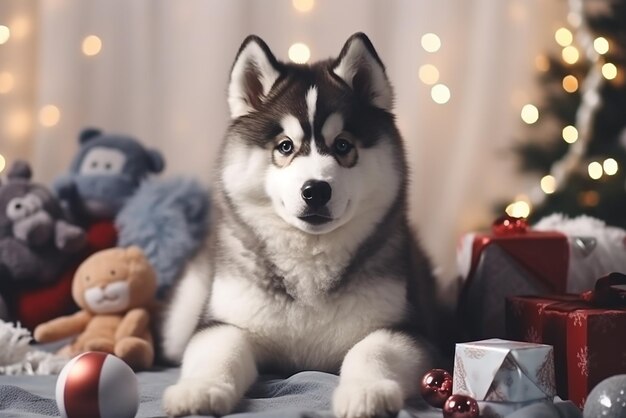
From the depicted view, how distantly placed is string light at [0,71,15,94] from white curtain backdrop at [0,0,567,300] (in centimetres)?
2

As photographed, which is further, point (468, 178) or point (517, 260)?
point (468, 178)

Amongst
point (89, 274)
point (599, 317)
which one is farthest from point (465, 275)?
point (89, 274)

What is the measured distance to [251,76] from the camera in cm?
190

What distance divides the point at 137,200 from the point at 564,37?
6.23ft

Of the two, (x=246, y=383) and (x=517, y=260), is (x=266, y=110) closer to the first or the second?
(x=246, y=383)

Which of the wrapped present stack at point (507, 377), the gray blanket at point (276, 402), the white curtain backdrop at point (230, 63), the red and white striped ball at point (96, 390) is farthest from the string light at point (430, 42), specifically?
the red and white striped ball at point (96, 390)

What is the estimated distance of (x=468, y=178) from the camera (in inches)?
129

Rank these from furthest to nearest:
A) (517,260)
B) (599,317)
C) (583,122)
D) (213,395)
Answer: (583,122), (517,260), (599,317), (213,395)

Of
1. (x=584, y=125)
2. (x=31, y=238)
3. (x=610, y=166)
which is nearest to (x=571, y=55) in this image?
(x=584, y=125)

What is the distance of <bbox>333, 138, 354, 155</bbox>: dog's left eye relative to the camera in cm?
175

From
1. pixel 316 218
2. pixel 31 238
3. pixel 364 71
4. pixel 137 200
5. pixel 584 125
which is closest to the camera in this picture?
pixel 316 218

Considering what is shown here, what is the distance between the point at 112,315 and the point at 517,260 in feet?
3.75

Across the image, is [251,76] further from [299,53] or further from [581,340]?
[299,53]

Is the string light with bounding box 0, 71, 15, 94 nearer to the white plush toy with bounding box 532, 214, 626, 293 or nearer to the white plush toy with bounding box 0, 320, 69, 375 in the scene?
the white plush toy with bounding box 0, 320, 69, 375
